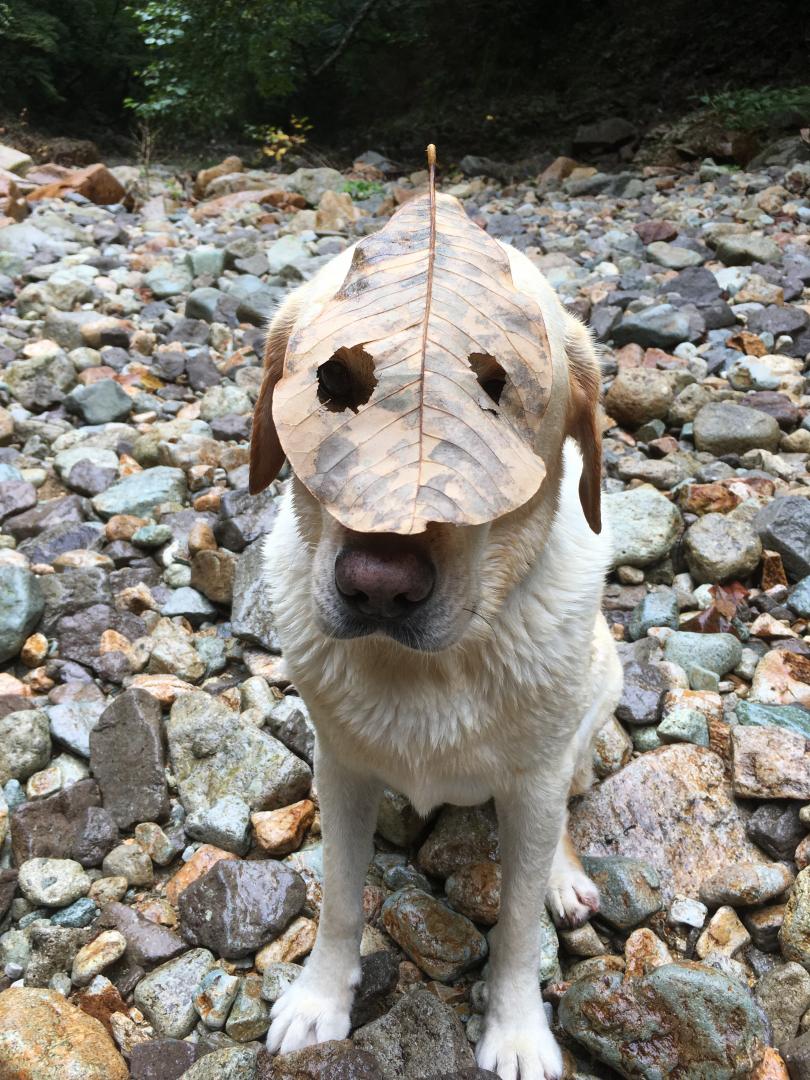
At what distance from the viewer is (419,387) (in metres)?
1.07

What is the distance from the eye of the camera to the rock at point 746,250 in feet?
21.7

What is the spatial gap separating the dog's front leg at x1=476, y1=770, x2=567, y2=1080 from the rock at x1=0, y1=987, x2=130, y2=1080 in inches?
36.1

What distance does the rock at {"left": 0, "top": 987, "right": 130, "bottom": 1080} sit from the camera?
1954mm

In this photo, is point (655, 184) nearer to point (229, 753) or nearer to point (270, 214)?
point (270, 214)

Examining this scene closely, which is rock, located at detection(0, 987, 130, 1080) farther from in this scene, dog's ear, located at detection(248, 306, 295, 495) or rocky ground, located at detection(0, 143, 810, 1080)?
dog's ear, located at detection(248, 306, 295, 495)

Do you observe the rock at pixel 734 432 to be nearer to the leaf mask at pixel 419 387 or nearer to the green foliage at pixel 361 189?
the leaf mask at pixel 419 387

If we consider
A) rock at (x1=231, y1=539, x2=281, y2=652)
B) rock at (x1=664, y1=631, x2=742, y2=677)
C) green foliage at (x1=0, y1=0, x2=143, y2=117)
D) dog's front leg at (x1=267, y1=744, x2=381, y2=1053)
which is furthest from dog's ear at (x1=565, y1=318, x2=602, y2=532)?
green foliage at (x1=0, y1=0, x2=143, y2=117)

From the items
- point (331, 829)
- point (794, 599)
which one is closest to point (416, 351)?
point (331, 829)

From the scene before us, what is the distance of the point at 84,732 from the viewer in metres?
2.98

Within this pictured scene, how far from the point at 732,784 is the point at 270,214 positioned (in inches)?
322

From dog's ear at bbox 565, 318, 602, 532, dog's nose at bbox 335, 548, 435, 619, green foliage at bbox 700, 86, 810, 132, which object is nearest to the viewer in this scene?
dog's nose at bbox 335, 548, 435, 619

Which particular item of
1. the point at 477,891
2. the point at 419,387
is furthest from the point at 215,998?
the point at 419,387

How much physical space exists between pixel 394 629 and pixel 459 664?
440 millimetres

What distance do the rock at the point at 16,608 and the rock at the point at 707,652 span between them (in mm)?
2445
